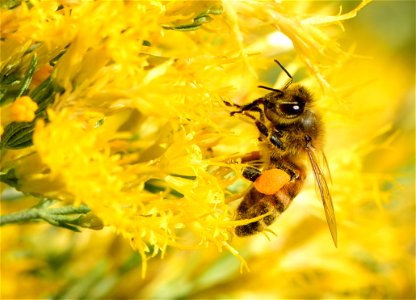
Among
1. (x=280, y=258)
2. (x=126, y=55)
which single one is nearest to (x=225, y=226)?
(x=126, y=55)

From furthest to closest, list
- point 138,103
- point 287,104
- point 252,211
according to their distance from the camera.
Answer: point 287,104
point 252,211
point 138,103

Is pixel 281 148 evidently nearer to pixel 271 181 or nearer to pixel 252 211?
pixel 271 181

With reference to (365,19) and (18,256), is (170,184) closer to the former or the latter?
(18,256)

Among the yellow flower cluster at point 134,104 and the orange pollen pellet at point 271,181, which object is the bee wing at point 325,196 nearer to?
the orange pollen pellet at point 271,181

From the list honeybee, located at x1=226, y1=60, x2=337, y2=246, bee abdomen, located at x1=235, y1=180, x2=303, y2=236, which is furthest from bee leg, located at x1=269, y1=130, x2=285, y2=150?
bee abdomen, located at x1=235, y1=180, x2=303, y2=236

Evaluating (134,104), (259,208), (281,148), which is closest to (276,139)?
(281,148)

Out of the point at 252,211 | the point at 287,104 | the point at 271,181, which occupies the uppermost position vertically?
the point at 287,104
